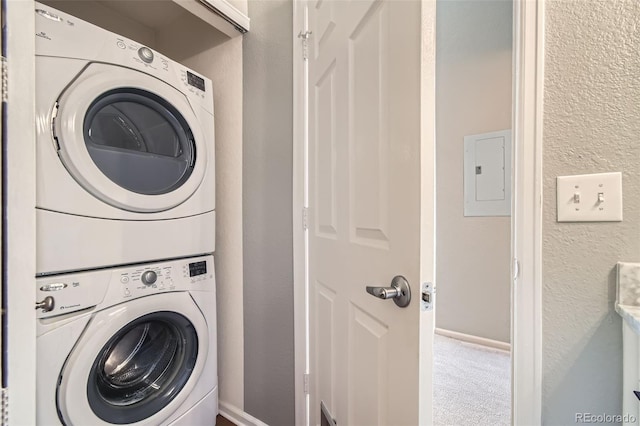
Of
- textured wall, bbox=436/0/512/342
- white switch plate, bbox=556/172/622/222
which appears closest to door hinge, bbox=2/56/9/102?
white switch plate, bbox=556/172/622/222

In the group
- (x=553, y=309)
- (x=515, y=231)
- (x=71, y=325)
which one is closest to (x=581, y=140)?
(x=515, y=231)

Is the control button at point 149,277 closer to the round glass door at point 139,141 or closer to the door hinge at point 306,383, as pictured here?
the round glass door at point 139,141

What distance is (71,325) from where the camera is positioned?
0.89 m

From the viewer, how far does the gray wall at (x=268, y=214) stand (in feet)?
4.23

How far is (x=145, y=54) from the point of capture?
111cm

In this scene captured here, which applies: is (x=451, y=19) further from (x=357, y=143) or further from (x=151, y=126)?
(x=151, y=126)

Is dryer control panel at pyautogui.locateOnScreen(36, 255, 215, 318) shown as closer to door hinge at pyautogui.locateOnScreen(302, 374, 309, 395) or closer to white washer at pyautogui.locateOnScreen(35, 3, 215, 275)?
white washer at pyautogui.locateOnScreen(35, 3, 215, 275)

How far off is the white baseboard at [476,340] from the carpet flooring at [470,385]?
0.03m

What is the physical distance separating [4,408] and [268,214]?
98 cm

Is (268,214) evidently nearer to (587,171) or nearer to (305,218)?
(305,218)

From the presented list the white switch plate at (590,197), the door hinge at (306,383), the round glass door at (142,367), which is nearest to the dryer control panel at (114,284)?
the round glass door at (142,367)

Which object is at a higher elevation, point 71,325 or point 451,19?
point 451,19

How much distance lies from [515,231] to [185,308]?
Result: 47.6 inches

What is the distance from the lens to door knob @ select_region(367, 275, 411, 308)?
0.62 meters
